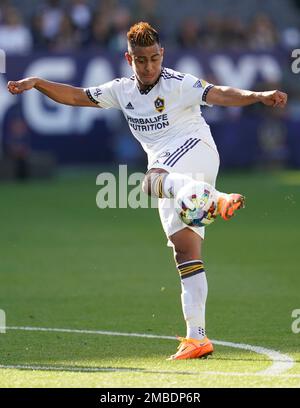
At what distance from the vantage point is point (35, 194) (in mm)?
20078

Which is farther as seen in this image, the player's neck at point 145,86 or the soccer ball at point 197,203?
the player's neck at point 145,86

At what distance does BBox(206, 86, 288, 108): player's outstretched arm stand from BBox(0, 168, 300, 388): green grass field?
5.64 feet

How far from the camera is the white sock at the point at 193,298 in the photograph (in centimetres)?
764

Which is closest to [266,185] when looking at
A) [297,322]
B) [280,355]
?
[297,322]

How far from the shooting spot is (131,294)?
10461mm

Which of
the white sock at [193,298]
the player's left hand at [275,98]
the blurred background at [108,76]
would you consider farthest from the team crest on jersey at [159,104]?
the blurred background at [108,76]

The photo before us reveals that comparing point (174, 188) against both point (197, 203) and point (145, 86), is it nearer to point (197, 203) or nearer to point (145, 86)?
point (197, 203)

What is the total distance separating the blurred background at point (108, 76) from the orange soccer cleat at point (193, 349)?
49.5 feet

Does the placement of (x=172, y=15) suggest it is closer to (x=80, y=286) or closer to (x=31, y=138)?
(x=31, y=138)

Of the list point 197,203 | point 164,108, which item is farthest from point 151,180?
point 164,108

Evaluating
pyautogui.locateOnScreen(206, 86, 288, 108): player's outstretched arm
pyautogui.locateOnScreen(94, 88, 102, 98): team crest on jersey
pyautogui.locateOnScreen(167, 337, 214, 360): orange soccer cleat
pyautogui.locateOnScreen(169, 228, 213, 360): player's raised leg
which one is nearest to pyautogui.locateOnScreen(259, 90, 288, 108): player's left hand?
pyautogui.locateOnScreen(206, 86, 288, 108): player's outstretched arm

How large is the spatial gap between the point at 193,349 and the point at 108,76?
16.5 m

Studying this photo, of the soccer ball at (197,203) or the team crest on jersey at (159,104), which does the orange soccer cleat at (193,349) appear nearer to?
the soccer ball at (197,203)
